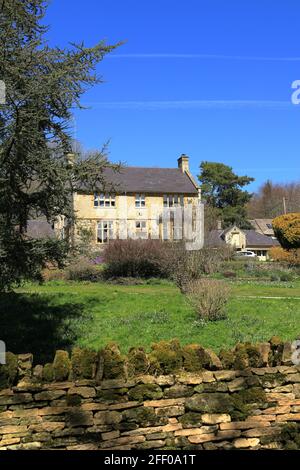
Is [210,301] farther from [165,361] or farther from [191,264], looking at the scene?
[191,264]

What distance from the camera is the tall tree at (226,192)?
2516 inches

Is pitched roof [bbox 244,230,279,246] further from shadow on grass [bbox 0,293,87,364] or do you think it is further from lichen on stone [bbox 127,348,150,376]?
lichen on stone [bbox 127,348,150,376]

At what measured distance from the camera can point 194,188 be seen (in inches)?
1962

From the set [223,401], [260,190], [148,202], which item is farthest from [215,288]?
[260,190]

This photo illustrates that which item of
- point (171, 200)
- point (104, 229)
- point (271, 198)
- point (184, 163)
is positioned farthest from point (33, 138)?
point (271, 198)

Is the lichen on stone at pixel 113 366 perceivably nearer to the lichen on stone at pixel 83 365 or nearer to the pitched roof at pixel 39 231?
the lichen on stone at pixel 83 365

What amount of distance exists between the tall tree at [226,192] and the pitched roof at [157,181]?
13367 millimetres

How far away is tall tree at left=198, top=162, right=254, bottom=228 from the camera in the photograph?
63906mm

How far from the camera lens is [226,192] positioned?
64750mm

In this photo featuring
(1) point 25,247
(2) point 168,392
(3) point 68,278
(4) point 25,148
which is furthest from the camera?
(3) point 68,278

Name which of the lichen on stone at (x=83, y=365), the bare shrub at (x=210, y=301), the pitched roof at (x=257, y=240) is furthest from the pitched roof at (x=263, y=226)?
the lichen on stone at (x=83, y=365)
